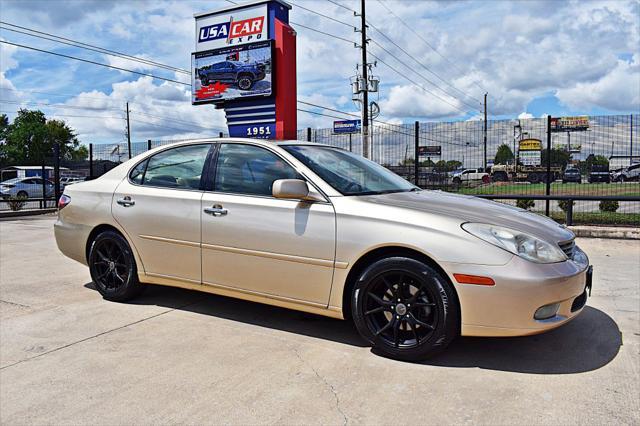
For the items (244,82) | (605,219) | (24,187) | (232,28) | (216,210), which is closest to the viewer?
(216,210)

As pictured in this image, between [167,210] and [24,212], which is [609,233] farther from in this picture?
[24,212]

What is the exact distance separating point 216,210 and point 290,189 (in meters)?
0.84

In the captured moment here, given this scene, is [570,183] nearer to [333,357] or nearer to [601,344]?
[601,344]

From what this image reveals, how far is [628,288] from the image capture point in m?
5.46

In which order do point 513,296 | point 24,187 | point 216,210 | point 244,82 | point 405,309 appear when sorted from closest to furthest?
point 513,296 < point 405,309 < point 216,210 < point 244,82 < point 24,187

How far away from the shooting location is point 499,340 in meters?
3.80

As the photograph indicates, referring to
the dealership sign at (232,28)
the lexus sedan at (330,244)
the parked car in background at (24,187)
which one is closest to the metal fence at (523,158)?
the dealership sign at (232,28)

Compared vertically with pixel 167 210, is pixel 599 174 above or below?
above

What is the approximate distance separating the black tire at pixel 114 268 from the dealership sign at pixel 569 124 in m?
8.84

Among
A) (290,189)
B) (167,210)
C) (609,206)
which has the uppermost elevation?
(290,189)

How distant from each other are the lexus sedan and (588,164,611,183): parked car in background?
8790 mm

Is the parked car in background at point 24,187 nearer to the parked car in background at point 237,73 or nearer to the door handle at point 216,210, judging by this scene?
the parked car in background at point 237,73

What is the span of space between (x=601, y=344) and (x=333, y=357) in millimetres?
2003

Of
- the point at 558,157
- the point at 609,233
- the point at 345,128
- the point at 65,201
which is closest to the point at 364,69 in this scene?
the point at 345,128
